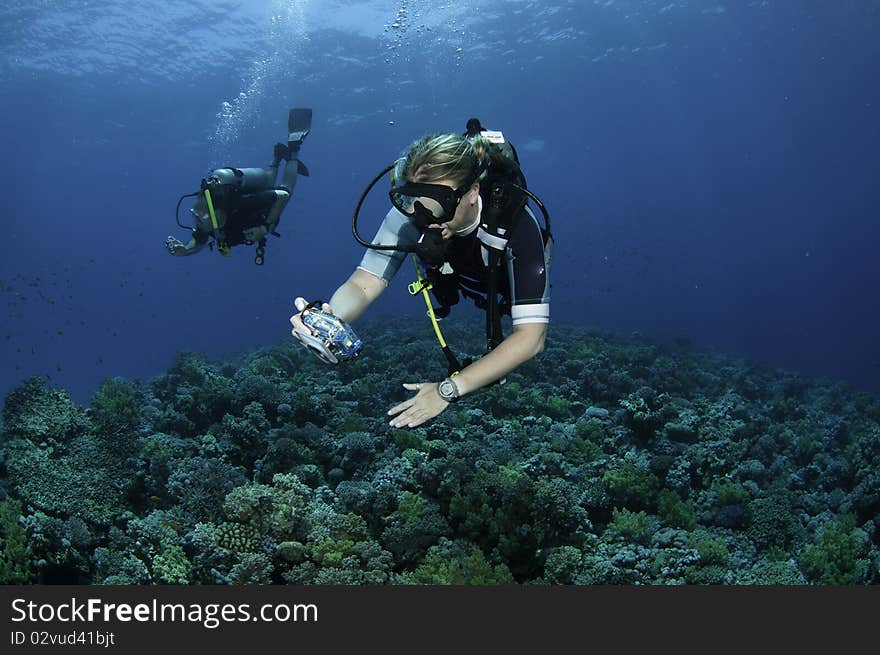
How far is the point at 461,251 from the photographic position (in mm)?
3801

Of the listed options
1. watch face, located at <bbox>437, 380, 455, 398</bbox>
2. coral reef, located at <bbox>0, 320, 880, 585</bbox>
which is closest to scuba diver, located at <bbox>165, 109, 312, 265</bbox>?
coral reef, located at <bbox>0, 320, 880, 585</bbox>

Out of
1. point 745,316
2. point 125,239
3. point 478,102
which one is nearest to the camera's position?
point 478,102

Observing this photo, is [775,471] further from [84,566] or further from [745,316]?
[745,316]

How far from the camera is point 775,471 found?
9422 millimetres

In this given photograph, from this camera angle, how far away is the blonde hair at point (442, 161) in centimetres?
324

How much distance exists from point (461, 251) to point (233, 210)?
7.40 m

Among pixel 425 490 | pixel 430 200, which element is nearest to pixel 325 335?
pixel 430 200

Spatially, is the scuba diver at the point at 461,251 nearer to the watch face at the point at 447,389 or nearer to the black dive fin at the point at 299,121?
the watch face at the point at 447,389

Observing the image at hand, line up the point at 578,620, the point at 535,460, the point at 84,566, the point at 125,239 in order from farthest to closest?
the point at 125,239, the point at 535,460, the point at 84,566, the point at 578,620

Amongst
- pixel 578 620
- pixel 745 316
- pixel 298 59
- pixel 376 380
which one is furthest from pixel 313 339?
pixel 745 316

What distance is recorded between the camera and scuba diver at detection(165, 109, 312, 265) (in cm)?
941

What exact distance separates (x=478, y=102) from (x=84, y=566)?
150ft

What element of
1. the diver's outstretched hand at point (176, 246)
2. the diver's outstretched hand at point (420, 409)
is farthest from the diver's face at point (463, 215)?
the diver's outstretched hand at point (176, 246)

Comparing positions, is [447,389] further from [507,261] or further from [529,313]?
[507,261]
